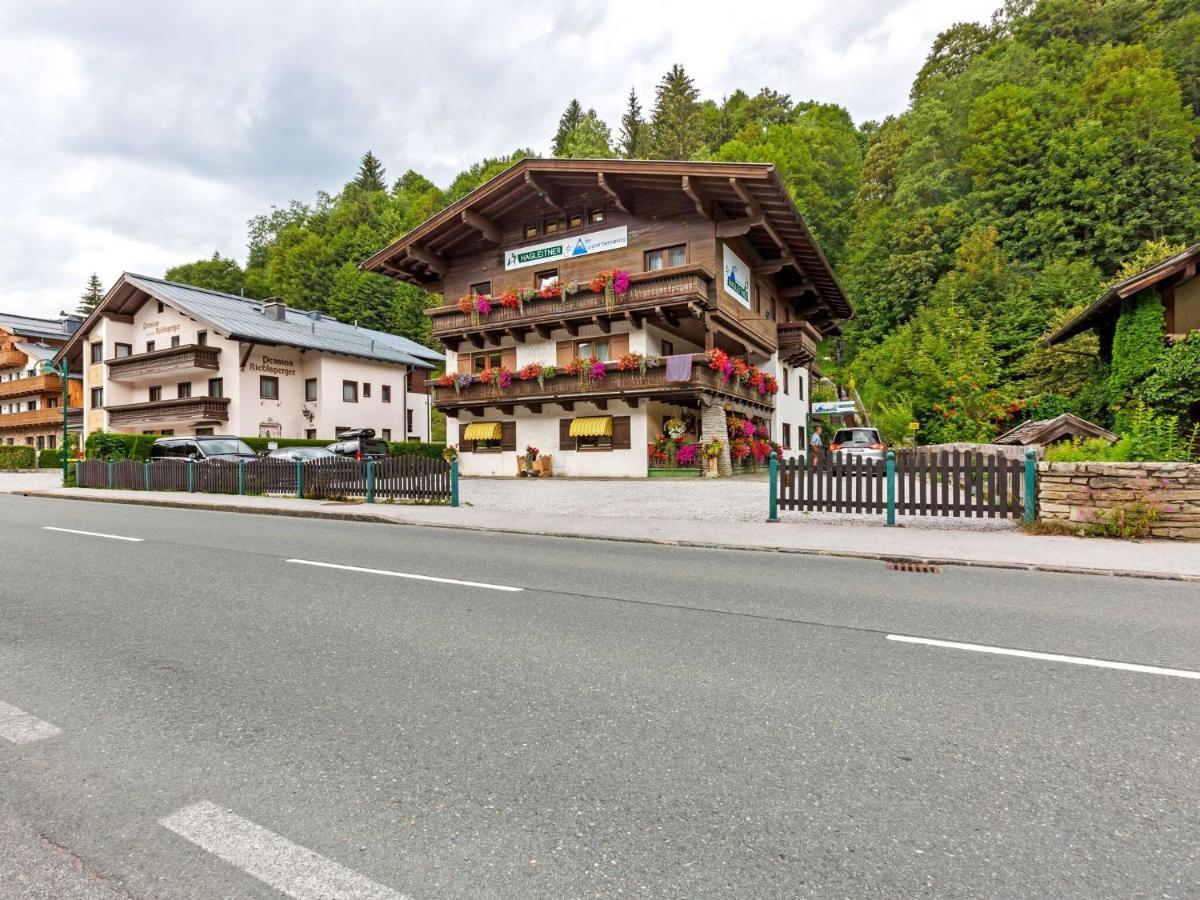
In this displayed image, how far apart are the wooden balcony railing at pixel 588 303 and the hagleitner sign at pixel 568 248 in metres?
1.75

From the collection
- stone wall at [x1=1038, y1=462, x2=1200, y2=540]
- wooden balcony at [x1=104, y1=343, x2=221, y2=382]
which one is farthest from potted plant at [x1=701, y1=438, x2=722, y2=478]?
wooden balcony at [x1=104, y1=343, x2=221, y2=382]

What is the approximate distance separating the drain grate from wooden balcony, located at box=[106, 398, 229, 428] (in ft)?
117

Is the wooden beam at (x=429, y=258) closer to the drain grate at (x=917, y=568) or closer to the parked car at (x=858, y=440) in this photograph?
the parked car at (x=858, y=440)

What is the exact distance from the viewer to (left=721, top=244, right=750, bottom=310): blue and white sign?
24.5 m

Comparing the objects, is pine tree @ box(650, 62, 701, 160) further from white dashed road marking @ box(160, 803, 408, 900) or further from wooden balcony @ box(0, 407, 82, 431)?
white dashed road marking @ box(160, 803, 408, 900)

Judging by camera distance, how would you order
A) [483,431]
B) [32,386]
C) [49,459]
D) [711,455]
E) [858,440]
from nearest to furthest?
[711,455] < [858,440] < [483,431] < [49,459] < [32,386]

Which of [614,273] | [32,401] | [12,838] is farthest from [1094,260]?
[32,401]

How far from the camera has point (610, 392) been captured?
2331cm

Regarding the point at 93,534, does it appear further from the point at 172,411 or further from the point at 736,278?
the point at 172,411

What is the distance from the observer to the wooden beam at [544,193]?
80.4 feet

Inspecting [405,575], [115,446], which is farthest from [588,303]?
[115,446]

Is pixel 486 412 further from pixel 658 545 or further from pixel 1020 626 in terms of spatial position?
pixel 1020 626

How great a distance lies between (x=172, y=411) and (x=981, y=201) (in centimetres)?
5156

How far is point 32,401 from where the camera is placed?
50469 millimetres
